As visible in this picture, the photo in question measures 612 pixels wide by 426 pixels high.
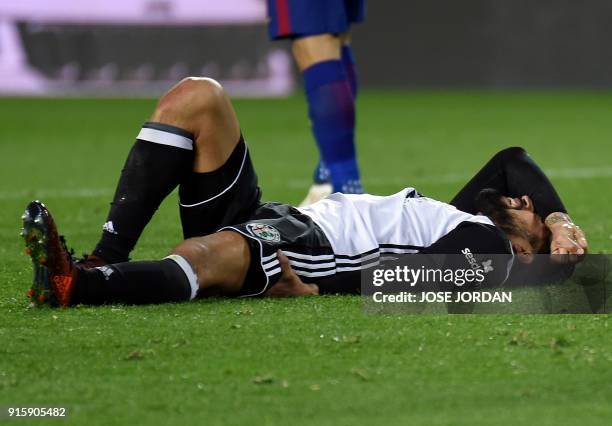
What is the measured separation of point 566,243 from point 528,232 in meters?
0.15

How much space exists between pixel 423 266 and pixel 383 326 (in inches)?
13.0

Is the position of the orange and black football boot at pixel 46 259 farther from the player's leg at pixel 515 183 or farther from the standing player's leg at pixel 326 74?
the standing player's leg at pixel 326 74

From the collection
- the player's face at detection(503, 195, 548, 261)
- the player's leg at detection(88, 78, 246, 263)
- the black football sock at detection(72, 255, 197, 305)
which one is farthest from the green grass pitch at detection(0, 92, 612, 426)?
the player's face at detection(503, 195, 548, 261)

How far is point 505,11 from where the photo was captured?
14.6 metres

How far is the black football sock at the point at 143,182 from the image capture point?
3.07 m

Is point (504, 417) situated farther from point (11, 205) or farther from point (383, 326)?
point (11, 205)

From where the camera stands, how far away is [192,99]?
3146 millimetres

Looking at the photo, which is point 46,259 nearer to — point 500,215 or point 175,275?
point 175,275

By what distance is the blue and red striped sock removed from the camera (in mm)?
4746

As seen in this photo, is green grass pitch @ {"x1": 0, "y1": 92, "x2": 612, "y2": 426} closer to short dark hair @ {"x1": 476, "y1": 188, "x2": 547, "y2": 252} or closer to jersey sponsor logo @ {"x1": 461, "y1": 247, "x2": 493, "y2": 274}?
jersey sponsor logo @ {"x1": 461, "y1": 247, "x2": 493, "y2": 274}

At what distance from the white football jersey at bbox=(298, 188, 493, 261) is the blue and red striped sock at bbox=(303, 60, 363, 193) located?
1489 millimetres

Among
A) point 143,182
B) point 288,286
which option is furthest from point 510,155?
point 143,182

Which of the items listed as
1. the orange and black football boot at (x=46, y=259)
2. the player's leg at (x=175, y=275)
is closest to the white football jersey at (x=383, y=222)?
the player's leg at (x=175, y=275)

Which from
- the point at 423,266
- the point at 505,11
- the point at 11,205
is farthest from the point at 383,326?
the point at 505,11
